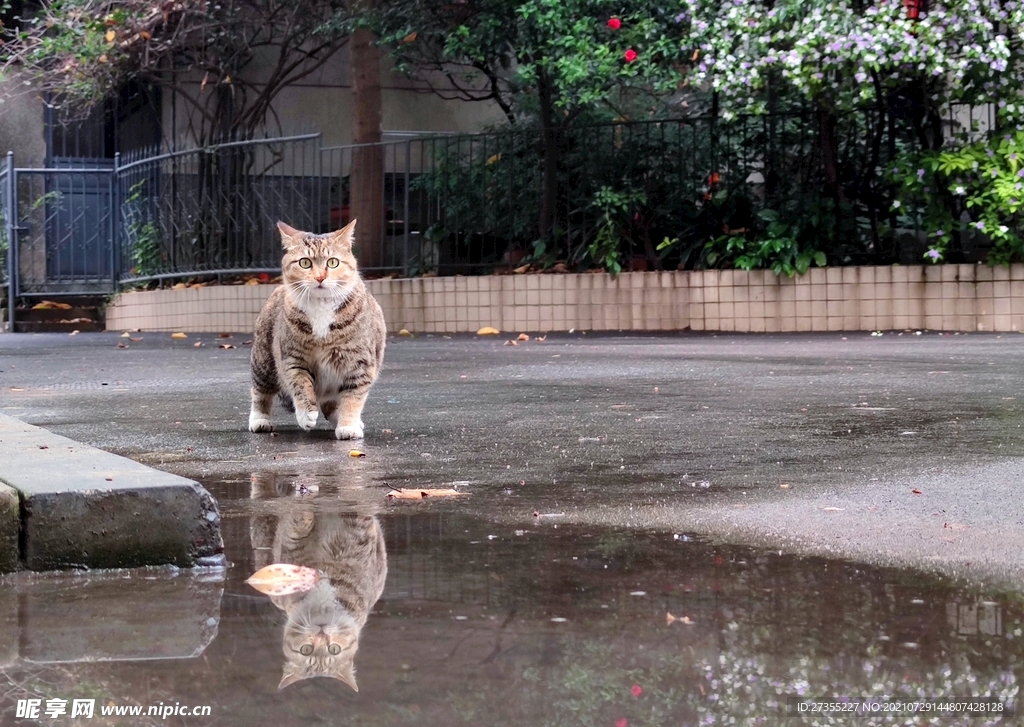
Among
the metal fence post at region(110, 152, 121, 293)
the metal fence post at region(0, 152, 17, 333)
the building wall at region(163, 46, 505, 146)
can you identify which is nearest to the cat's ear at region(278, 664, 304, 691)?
the metal fence post at region(0, 152, 17, 333)

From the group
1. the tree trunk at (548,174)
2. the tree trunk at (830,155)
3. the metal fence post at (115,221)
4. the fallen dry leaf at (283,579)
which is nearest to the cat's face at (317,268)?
the fallen dry leaf at (283,579)

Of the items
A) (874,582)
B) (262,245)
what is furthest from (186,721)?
(262,245)

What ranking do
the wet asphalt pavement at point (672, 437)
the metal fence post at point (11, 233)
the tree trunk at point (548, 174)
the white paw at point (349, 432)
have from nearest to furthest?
the wet asphalt pavement at point (672, 437) < the white paw at point (349, 432) < the tree trunk at point (548, 174) < the metal fence post at point (11, 233)

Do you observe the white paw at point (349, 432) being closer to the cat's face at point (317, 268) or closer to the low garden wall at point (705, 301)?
the cat's face at point (317, 268)

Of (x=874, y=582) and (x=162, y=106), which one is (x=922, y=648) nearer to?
(x=874, y=582)

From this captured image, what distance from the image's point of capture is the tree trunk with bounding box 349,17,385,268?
15148mm

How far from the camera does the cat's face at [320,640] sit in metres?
2.01

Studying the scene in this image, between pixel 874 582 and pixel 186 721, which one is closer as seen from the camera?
pixel 186 721

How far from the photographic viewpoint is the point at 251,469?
431 centimetres

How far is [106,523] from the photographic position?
9.22 ft

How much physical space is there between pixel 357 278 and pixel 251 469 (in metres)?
1.44

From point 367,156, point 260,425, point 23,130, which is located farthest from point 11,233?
point 260,425

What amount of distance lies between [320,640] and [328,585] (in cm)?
42

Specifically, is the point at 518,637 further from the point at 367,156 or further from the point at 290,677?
the point at 367,156
